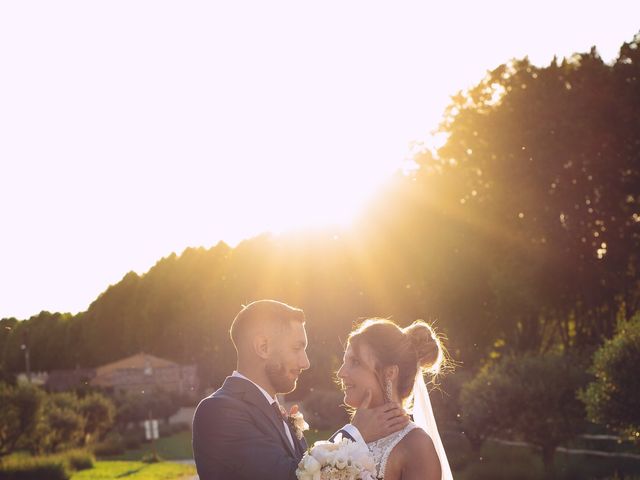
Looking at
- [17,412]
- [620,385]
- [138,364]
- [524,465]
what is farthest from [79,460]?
[138,364]

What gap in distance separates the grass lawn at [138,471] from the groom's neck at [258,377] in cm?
2874

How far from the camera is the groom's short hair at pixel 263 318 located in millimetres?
6402

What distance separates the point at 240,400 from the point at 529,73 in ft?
119

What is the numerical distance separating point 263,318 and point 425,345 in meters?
1.09

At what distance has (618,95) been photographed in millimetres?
37906

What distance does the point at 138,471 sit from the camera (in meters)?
38.5

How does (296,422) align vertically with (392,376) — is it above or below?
below

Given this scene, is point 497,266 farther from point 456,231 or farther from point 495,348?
point 495,348

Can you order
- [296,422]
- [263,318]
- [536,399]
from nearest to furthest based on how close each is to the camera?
1. [263,318]
2. [296,422]
3. [536,399]

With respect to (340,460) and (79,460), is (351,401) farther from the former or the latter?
(79,460)

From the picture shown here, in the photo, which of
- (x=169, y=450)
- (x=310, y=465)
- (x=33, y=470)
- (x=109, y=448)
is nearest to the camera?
(x=310, y=465)

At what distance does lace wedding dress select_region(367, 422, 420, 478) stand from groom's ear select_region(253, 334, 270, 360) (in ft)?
2.87

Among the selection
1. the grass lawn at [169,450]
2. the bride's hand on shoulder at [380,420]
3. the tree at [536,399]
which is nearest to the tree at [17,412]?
the grass lawn at [169,450]

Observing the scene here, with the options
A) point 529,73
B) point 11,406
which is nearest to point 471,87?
point 529,73
